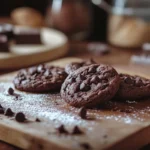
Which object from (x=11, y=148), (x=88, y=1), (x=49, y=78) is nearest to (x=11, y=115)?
(x=11, y=148)

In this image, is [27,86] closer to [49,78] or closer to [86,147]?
[49,78]

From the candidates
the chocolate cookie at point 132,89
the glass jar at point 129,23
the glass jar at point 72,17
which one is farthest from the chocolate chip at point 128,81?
the glass jar at point 72,17

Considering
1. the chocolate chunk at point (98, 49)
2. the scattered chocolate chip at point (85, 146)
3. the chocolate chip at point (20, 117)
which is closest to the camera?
the scattered chocolate chip at point (85, 146)

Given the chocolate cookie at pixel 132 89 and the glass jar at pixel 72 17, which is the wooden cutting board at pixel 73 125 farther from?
the glass jar at pixel 72 17

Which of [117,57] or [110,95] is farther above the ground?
[110,95]

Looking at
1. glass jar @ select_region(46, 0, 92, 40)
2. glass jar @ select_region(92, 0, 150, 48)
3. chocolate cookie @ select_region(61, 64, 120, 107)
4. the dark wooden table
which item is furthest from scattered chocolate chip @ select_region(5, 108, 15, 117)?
glass jar @ select_region(46, 0, 92, 40)

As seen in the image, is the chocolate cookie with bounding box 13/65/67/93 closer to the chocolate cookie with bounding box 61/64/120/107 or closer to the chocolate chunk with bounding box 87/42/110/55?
the chocolate cookie with bounding box 61/64/120/107
